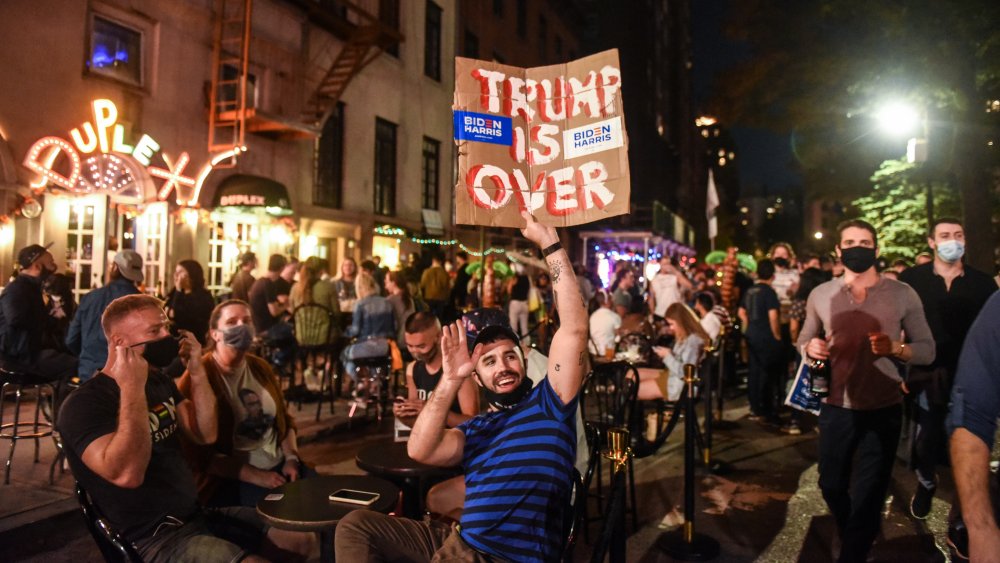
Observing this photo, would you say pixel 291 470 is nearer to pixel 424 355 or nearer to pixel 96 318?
pixel 424 355

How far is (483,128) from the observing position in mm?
3924

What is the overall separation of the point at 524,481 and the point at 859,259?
2777mm

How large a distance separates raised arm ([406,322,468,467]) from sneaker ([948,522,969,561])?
6.01ft

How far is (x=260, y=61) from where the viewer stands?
1473cm

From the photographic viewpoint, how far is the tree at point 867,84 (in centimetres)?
1402

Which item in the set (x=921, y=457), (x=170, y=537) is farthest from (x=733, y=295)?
(x=170, y=537)

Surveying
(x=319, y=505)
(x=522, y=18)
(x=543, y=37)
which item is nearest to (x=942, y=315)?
(x=319, y=505)

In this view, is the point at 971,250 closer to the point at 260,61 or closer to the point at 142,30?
the point at 260,61

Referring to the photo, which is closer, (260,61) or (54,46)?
(54,46)

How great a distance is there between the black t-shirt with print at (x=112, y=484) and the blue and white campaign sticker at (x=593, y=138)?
2666 millimetres

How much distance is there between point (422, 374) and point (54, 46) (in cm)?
971

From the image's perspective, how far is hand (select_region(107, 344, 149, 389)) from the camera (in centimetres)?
298

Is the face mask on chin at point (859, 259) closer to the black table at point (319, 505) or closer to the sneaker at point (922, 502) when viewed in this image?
the sneaker at point (922, 502)

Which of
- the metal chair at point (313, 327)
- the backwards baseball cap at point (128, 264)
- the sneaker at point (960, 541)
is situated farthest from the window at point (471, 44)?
the sneaker at point (960, 541)
